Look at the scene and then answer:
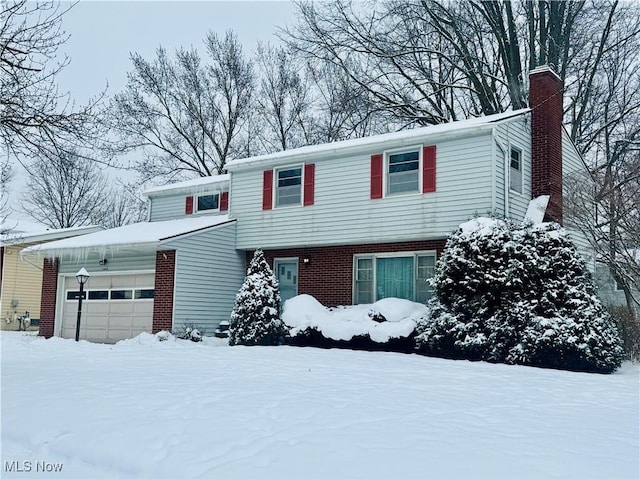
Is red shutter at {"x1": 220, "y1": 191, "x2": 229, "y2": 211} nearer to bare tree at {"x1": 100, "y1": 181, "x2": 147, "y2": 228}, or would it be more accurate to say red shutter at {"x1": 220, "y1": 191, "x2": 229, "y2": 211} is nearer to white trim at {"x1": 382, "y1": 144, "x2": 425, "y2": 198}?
white trim at {"x1": 382, "y1": 144, "x2": 425, "y2": 198}

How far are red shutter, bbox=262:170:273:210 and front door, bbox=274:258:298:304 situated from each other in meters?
1.63

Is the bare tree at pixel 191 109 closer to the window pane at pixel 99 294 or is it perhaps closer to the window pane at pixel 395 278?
the window pane at pixel 99 294

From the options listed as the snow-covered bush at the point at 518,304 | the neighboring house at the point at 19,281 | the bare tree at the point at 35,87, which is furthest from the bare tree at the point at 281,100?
the bare tree at the point at 35,87

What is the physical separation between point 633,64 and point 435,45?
23.3ft

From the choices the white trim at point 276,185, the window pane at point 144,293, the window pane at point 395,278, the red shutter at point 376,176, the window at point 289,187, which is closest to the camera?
the window pane at point 395,278

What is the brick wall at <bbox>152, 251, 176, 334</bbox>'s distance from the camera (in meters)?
16.5

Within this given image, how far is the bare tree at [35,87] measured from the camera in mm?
8352

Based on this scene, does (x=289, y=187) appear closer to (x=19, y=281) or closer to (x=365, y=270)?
(x=365, y=270)

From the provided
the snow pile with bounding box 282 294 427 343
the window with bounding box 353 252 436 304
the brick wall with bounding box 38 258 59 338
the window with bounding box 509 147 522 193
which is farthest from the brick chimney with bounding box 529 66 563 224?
the brick wall with bounding box 38 258 59 338

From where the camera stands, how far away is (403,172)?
51.3ft

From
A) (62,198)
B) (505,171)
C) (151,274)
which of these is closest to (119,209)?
(62,198)

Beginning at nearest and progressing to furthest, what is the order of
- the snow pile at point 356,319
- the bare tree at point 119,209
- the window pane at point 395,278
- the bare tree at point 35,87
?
the bare tree at point 35,87
the snow pile at point 356,319
the window pane at point 395,278
the bare tree at point 119,209

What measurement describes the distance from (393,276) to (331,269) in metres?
1.82

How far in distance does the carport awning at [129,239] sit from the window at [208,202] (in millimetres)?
405
